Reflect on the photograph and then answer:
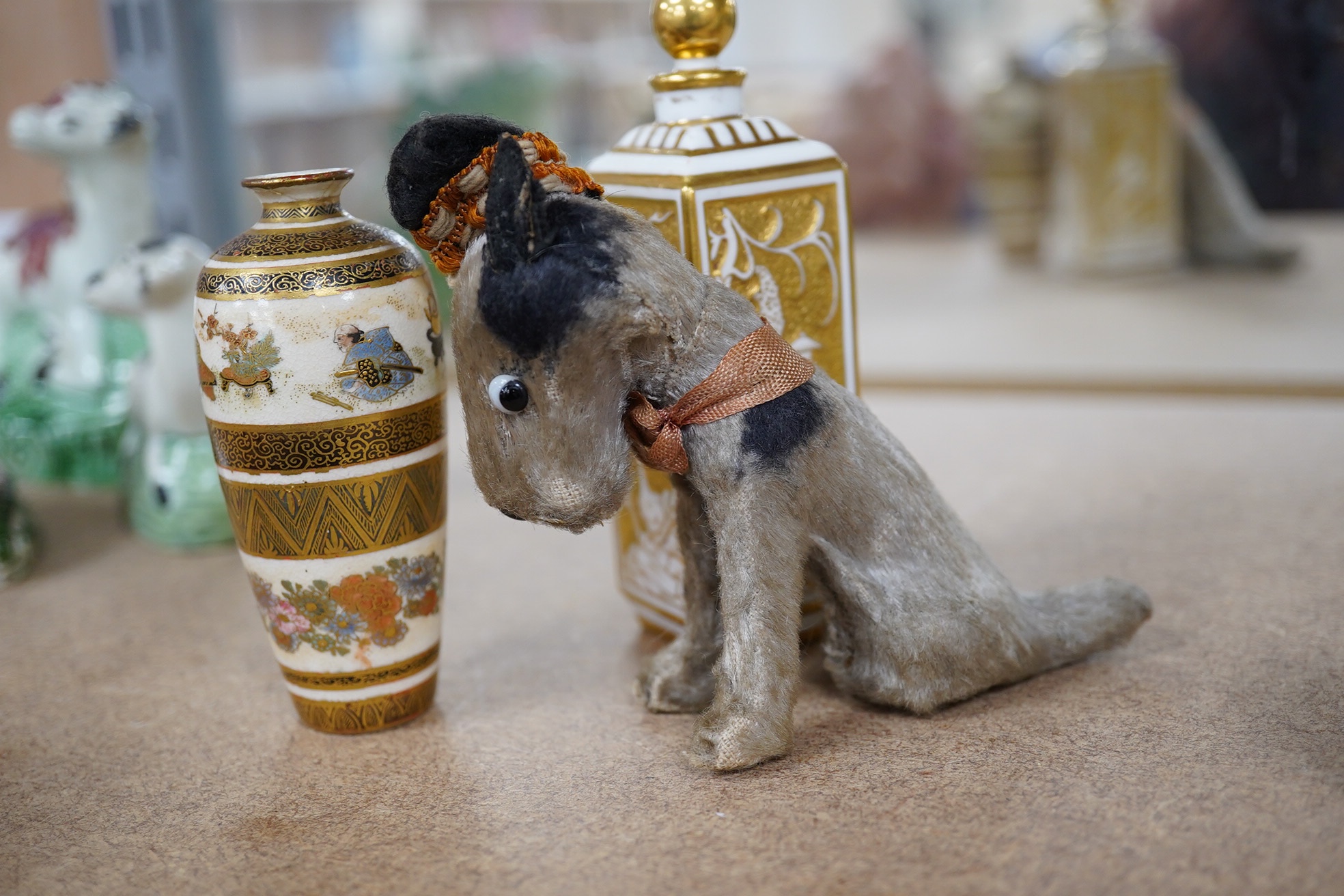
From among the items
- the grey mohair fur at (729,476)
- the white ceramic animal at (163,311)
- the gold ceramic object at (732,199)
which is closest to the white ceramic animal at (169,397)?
the white ceramic animal at (163,311)

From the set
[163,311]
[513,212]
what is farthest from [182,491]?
[513,212]

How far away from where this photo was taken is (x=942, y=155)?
10.8 ft

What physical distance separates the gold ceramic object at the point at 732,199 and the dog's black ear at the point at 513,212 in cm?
23

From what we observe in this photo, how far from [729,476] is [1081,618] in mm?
396

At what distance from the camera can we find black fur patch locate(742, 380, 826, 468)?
979 mm

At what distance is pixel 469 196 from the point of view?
3.19 feet

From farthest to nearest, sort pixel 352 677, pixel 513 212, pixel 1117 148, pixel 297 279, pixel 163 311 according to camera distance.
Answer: pixel 1117 148 < pixel 163 311 < pixel 352 677 < pixel 297 279 < pixel 513 212

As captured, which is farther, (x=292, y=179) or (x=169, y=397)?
(x=169, y=397)

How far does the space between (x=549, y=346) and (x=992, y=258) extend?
2188 mm

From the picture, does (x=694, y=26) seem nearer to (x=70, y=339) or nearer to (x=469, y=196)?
(x=469, y=196)

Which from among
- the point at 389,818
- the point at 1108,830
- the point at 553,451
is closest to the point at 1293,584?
the point at 1108,830

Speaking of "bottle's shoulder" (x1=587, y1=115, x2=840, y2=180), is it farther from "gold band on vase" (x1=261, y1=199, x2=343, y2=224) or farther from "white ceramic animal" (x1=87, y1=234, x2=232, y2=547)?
"white ceramic animal" (x1=87, y1=234, x2=232, y2=547)

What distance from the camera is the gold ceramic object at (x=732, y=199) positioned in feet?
3.67

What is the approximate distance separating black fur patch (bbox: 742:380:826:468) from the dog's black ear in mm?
221
